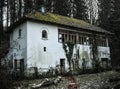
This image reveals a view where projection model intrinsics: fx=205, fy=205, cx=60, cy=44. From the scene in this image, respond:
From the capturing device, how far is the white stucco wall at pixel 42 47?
24891 mm

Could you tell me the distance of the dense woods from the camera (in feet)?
121

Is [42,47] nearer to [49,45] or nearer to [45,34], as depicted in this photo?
[49,45]

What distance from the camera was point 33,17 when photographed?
2523 cm

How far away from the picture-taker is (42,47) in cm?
2588

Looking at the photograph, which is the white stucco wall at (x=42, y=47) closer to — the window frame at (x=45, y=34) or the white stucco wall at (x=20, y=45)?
the window frame at (x=45, y=34)

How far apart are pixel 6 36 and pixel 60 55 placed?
12073 millimetres

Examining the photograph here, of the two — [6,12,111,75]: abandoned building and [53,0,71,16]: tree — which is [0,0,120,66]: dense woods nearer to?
[53,0,71,16]: tree

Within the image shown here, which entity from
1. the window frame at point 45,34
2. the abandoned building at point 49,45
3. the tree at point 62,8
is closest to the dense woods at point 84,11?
the tree at point 62,8

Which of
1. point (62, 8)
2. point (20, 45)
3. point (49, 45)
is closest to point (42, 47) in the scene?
point (49, 45)

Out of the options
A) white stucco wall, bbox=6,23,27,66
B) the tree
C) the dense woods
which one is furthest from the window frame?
the tree

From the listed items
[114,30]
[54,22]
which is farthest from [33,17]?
[114,30]

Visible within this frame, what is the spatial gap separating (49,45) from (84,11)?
22.7 metres

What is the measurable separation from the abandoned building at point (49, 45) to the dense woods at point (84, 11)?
16.2 feet

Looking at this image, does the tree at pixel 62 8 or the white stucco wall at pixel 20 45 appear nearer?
the white stucco wall at pixel 20 45
